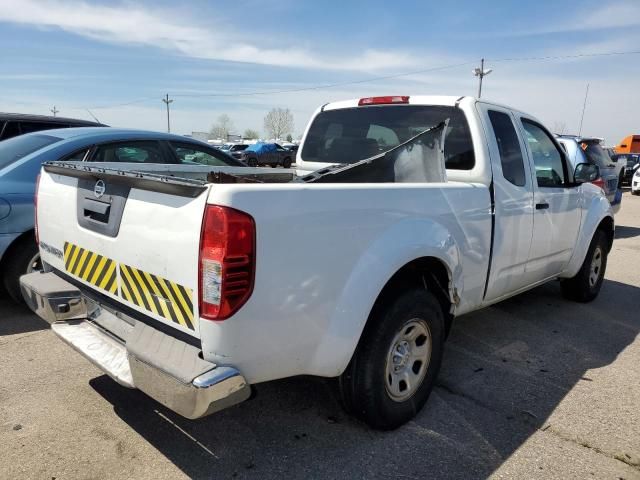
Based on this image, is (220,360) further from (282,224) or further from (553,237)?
(553,237)

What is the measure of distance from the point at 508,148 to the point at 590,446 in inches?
83.2

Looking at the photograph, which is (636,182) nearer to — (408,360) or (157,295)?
(408,360)

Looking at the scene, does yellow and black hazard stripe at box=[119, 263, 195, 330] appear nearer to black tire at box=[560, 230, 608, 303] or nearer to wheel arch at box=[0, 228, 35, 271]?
wheel arch at box=[0, 228, 35, 271]

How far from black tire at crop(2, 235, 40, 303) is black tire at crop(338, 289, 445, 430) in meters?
3.11

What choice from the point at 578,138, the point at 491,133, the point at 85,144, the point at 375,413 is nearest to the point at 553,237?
the point at 491,133

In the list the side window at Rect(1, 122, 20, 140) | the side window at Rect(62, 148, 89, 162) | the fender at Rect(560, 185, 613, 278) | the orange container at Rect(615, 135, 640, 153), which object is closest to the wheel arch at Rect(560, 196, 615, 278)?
the fender at Rect(560, 185, 613, 278)

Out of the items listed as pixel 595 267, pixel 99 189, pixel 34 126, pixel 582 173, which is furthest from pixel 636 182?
pixel 99 189

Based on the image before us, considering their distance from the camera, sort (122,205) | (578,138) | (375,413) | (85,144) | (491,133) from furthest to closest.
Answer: (578,138) < (85,144) < (491,133) < (375,413) < (122,205)

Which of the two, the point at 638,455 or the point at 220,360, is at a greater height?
the point at 220,360

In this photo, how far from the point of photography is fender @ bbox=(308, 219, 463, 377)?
90.9 inches

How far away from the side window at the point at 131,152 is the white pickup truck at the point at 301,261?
57.9 inches

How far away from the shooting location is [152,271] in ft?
7.20

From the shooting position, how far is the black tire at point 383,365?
2.55m

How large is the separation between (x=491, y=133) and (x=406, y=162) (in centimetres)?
78
